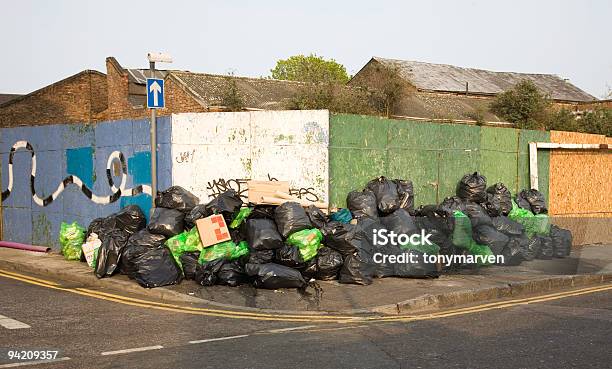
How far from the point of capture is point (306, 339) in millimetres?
6652

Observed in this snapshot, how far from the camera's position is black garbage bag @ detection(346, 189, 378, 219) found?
439 inches

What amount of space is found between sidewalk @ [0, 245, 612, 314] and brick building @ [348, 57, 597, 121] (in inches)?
840

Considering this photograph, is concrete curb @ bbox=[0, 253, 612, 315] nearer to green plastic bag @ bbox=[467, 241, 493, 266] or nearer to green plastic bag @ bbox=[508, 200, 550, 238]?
green plastic bag @ bbox=[467, 241, 493, 266]

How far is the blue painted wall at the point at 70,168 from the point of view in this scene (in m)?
11.9

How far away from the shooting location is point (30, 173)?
1458 centimetres

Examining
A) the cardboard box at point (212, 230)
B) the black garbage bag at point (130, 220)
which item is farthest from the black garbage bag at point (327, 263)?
the black garbage bag at point (130, 220)

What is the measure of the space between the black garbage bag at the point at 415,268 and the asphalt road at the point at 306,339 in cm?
200

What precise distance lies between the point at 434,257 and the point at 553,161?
257 inches

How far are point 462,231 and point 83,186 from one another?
301 inches

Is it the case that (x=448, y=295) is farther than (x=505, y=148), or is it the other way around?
(x=505, y=148)

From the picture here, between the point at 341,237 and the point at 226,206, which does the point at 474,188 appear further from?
the point at 226,206

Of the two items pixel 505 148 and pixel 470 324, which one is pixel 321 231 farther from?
pixel 505 148

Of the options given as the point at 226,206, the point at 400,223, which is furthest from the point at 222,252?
the point at 400,223

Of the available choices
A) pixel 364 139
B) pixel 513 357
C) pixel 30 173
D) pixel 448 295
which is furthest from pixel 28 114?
pixel 513 357
